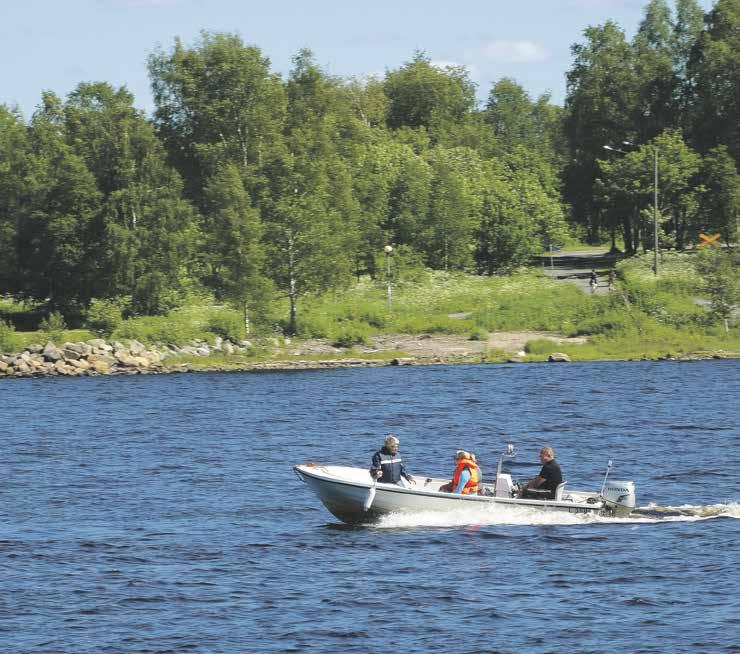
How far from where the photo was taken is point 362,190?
9456 centimetres

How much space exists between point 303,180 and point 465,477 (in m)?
49.6

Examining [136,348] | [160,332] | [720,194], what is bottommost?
[136,348]

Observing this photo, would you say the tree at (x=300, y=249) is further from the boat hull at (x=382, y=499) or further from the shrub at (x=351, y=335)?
the boat hull at (x=382, y=499)

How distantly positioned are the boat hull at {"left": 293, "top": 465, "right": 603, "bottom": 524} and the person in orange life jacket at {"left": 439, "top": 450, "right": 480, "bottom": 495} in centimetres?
34

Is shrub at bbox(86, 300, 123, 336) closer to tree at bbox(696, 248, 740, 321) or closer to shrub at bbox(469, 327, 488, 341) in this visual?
shrub at bbox(469, 327, 488, 341)

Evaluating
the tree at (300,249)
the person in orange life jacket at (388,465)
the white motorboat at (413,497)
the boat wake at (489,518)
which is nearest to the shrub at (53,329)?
the tree at (300,249)

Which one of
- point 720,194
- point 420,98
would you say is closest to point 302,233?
point 720,194

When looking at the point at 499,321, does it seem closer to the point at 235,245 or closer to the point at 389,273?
the point at 389,273

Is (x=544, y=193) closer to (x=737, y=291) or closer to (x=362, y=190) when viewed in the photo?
(x=362, y=190)

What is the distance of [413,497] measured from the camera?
2945 centimetres

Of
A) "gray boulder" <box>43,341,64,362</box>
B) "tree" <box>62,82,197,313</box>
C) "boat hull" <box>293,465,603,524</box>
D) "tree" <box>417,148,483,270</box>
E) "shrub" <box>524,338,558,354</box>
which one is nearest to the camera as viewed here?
"boat hull" <box>293,465,603,524</box>

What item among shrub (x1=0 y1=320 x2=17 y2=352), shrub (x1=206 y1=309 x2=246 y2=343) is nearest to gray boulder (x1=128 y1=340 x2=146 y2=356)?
shrub (x1=206 y1=309 x2=246 y2=343)

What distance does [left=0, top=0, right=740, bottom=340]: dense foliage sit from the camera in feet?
254

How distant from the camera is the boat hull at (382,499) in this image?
96.4ft
